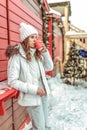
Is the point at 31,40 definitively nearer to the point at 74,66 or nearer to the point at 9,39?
the point at 9,39

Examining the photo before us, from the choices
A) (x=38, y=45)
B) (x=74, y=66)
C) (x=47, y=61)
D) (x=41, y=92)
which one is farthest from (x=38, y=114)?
(x=74, y=66)

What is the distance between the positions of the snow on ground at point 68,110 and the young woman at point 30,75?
189cm

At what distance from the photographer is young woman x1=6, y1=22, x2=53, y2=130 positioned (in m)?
2.89

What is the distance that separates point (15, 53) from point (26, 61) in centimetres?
16

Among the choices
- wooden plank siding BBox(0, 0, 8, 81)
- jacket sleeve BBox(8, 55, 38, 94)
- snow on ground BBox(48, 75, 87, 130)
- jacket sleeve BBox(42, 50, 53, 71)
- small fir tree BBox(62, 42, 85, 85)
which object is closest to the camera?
jacket sleeve BBox(8, 55, 38, 94)

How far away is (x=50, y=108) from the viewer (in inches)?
258

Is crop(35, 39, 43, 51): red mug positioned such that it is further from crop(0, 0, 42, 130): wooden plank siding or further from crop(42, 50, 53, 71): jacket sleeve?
crop(0, 0, 42, 130): wooden plank siding

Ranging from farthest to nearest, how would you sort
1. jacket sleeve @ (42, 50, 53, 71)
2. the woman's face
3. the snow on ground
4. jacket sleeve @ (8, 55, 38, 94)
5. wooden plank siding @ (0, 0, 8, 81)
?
the snow on ground < wooden plank siding @ (0, 0, 8, 81) < jacket sleeve @ (42, 50, 53, 71) < the woman's face < jacket sleeve @ (8, 55, 38, 94)

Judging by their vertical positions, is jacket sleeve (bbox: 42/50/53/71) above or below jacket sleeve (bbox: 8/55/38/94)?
above

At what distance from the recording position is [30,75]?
300 centimetres

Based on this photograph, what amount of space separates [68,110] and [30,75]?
3615mm

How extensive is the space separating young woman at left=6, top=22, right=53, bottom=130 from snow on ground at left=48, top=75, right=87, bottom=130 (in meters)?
1.89

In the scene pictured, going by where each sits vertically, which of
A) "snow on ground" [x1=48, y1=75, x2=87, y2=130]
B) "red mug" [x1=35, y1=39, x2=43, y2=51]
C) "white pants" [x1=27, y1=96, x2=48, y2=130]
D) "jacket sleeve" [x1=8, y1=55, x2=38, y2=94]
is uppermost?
"red mug" [x1=35, y1=39, x2=43, y2=51]

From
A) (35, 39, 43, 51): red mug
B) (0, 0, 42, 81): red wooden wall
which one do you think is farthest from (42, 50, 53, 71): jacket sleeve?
(0, 0, 42, 81): red wooden wall
